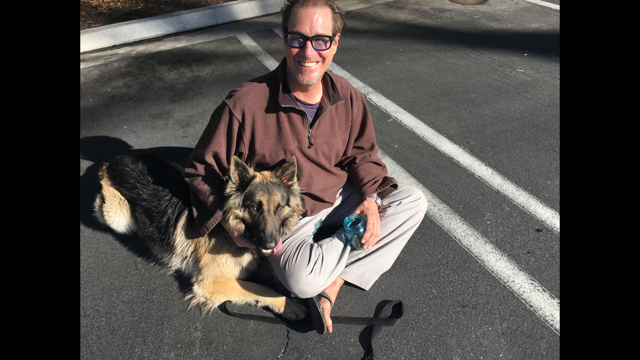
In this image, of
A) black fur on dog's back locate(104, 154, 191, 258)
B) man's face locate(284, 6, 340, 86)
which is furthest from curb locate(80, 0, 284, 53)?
man's face locate(284, 6, 340, 86)

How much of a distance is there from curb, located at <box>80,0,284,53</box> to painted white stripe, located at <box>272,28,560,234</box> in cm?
364

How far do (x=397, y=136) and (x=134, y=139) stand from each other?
3247 millimetres

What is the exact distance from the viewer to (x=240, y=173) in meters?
2.54

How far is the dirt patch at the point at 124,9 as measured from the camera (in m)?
7.62

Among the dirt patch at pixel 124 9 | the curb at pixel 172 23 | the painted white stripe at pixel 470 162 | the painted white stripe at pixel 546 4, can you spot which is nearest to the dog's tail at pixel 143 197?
the painted white stripe at pixel 470 162

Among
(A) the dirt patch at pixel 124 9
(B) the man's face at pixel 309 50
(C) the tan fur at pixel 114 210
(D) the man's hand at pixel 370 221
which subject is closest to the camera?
(B) the man's face at pixel 309 50

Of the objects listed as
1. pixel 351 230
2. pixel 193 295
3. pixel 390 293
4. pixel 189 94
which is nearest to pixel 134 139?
pixel 189 94

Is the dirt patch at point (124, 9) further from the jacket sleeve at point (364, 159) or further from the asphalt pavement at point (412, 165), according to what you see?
the jacket sleeve at point (364, 159)

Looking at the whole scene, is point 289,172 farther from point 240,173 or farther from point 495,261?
point 495,261

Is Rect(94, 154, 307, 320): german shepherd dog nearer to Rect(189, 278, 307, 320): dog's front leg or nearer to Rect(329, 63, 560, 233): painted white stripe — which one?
Rect(189, 278, 307, 320): dog's front leg

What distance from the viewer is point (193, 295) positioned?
9.73 ft

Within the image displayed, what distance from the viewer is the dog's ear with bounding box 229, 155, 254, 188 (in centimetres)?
247

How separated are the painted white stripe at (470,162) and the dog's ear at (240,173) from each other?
2.58m
